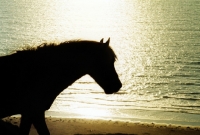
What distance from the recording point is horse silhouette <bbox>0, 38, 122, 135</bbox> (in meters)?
6.17

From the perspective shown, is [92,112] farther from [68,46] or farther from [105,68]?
[68,46]

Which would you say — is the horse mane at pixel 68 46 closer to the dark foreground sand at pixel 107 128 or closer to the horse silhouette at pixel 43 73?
the horse silhouette at pixel 43 73

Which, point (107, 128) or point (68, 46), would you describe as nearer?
point (68, 46)

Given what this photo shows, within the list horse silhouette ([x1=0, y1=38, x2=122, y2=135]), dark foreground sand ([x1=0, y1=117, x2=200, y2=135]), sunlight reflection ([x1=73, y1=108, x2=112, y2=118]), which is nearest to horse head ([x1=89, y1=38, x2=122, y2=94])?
horse silhouette ([x1=0, y1=38, x2=122, y2=135])

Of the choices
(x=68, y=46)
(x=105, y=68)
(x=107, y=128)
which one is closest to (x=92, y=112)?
(x=107, y=128)

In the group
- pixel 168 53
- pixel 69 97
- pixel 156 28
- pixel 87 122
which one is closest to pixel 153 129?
pixel 87 122

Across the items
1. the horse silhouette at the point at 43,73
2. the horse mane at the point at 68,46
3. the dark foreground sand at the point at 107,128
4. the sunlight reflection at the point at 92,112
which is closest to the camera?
the horse silhouette at the point at 43,73

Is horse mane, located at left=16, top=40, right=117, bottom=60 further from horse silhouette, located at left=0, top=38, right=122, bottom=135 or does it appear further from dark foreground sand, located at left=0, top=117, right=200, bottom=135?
dark foreground sand, located at left=0, top=117, right=200, bottom=135

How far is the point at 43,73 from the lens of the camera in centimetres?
631

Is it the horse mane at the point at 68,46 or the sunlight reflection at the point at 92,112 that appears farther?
the sunlight reflection at the point at 92,112

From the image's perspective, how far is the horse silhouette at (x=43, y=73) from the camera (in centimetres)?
617

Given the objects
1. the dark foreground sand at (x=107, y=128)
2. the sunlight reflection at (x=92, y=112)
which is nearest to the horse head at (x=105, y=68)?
the dark foreground sand at (x=107, y=128)

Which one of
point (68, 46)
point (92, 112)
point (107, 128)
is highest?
point (68, 46)

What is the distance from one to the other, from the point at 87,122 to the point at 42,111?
809cm
